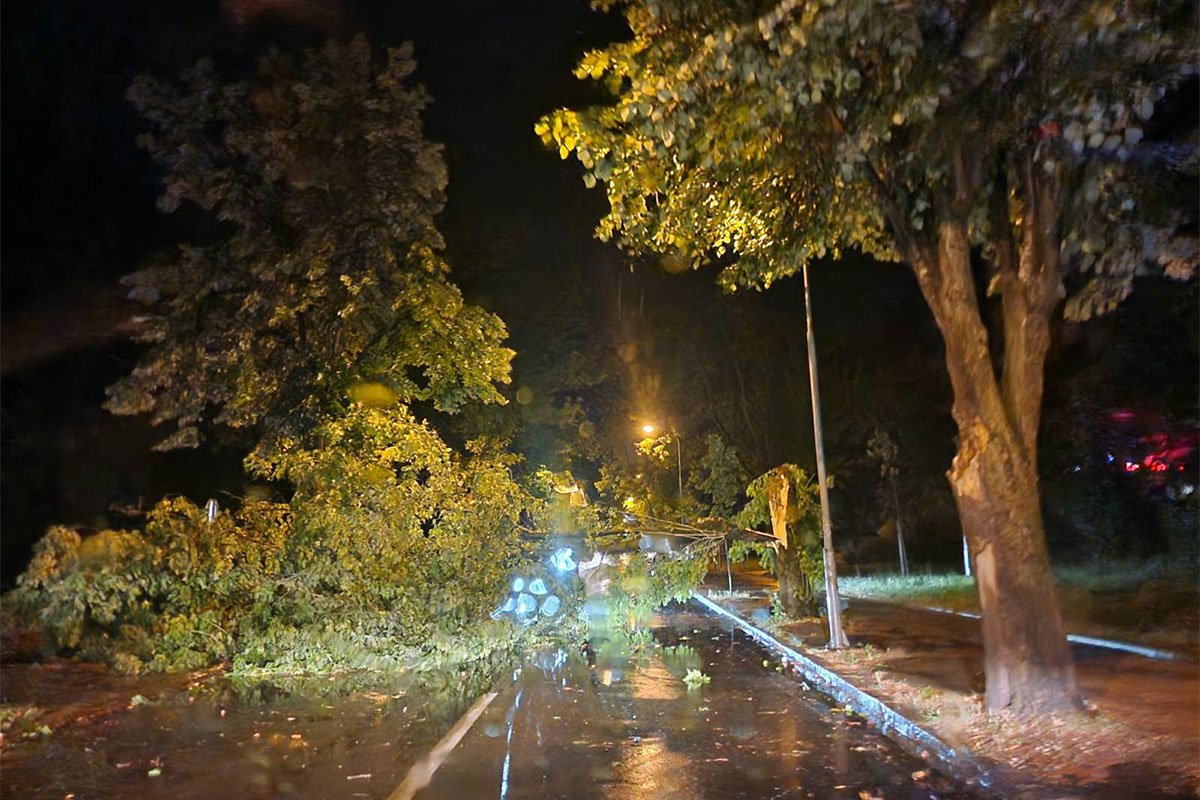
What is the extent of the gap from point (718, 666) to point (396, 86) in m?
10.5

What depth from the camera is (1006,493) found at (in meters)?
9.92

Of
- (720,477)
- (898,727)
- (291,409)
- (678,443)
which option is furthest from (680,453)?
(898,727)

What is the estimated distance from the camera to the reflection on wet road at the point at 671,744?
8445mm

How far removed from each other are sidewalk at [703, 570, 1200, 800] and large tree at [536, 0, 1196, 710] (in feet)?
1.84

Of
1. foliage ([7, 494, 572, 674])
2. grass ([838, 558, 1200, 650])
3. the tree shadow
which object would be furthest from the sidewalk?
foliage ([7, 494, 572, 674])

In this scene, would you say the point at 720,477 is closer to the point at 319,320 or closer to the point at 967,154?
the point at 319,320

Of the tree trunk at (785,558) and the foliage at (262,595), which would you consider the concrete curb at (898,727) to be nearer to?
the tree trunk at (785,558)

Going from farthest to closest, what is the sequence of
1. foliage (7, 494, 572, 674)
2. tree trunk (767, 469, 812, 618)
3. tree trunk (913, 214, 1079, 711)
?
tree trunk (767, 469, 812, 618) < foliage (7, 494, 572, 674) < tree trunk (913, 214, 1079, 711)

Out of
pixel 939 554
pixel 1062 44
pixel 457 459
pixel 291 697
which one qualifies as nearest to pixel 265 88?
pixel 457 459

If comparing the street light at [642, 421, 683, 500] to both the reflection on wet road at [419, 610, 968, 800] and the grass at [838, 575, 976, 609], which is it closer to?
the grass at [838, 575, 976, 609]

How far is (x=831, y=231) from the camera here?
11.6 m

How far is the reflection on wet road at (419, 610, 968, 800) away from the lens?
8.45 m

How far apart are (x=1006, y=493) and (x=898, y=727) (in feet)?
8.46

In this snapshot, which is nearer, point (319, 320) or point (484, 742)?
point (484, 742)
